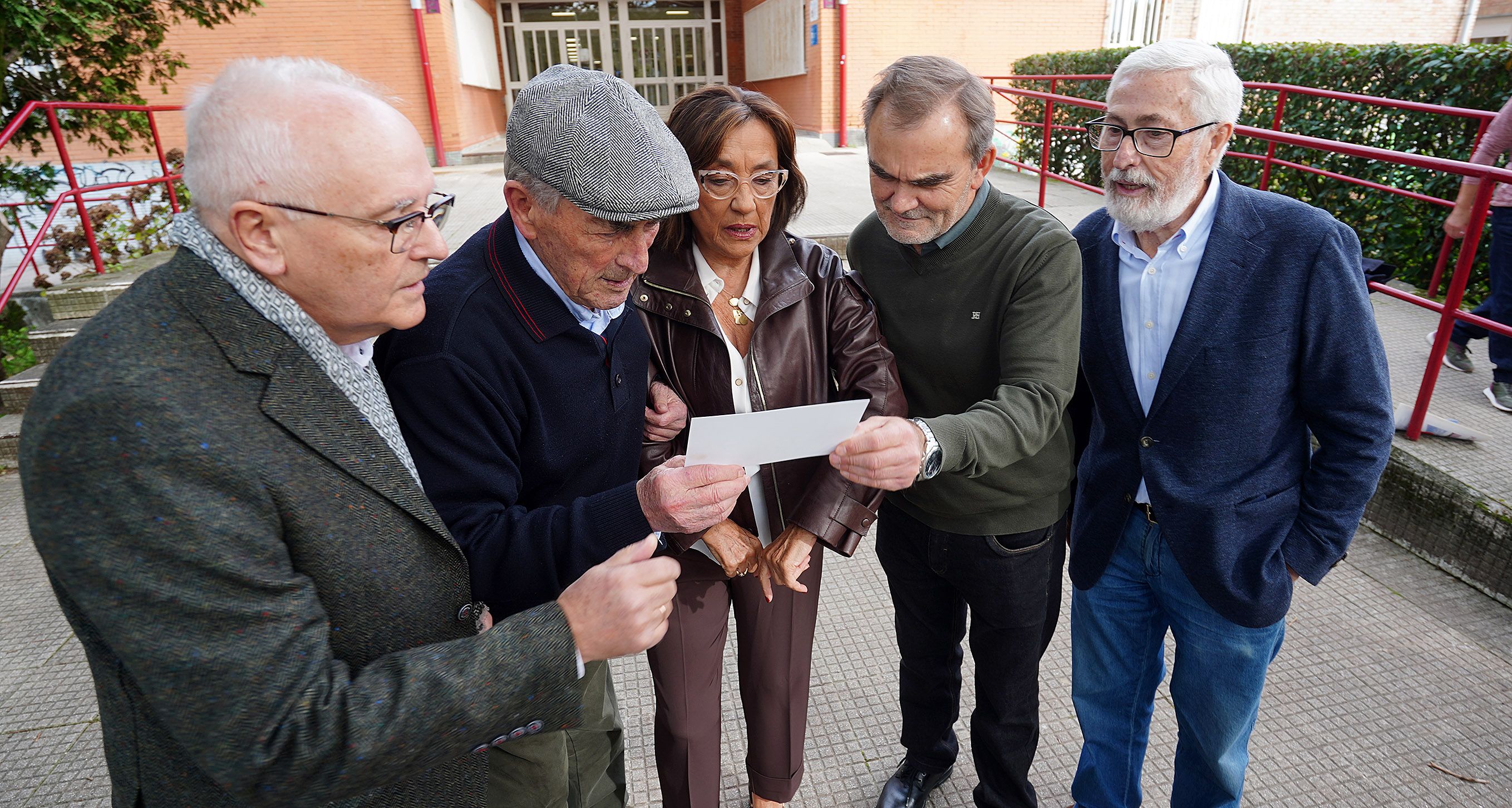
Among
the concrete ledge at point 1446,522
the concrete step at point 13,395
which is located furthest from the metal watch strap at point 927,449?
the concrete step at point 13,395

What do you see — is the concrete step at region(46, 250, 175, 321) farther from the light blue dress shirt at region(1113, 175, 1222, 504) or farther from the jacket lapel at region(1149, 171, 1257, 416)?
the jacket lapel at region(1149, 171, 1257, 416)

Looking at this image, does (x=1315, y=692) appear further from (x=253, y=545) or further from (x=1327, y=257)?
(x=253, y=545)

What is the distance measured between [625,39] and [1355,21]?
16579 mm

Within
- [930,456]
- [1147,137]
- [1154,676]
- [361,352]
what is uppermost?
[1147,137]

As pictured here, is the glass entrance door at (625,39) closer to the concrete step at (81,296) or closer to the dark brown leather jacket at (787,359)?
the concrete step at (81,296)

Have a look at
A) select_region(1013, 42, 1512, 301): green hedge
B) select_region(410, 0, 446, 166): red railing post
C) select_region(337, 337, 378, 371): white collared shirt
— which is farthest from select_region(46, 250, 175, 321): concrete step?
select_region(1013, 42, 1512, 301): green hedge

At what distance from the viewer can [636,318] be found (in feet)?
5.74

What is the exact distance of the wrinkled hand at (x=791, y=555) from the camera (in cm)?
188

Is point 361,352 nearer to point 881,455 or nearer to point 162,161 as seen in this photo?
point 881,455

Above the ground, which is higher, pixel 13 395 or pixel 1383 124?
pixel 1383 124

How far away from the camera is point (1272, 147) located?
523 centimetres

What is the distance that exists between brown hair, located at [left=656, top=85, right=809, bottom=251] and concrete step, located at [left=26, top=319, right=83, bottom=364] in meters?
5.55

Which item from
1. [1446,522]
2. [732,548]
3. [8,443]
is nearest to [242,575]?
[732,548]

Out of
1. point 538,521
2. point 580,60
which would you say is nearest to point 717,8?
point 580,60
